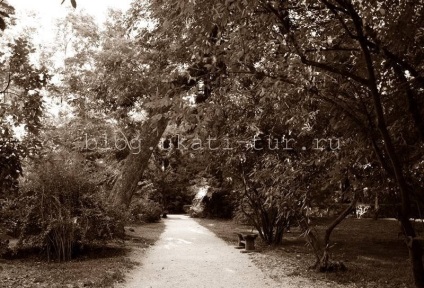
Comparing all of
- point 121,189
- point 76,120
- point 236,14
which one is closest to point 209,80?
point 236,14

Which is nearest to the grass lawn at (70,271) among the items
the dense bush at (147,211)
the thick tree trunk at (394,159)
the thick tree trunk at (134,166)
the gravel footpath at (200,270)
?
the gravel footpath at (200,270)

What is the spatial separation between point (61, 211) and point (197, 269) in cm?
349

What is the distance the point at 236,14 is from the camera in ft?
10.8

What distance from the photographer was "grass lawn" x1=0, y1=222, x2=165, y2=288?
254 inches

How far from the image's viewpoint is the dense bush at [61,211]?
28.5 ft

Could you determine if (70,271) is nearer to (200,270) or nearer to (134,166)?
(200,270)

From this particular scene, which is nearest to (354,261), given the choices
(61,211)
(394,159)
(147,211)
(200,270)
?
(200,270)

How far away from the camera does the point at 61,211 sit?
8.86 meters

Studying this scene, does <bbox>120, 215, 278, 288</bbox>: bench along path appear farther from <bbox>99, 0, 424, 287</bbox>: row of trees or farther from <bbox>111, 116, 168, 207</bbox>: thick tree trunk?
<bbox>99, 0, 424, 287</bbox>: row of trees

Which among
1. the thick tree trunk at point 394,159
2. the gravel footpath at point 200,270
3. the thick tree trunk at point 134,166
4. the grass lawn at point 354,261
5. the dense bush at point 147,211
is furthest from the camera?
the dense bush at point 147,211

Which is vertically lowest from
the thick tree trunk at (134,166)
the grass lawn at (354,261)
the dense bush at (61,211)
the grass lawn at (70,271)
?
the grass lawn at (70,271)

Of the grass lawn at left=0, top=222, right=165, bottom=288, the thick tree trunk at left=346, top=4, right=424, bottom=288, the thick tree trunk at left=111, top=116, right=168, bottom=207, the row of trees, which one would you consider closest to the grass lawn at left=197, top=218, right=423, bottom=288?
the grass lawn at left=0, top=222, right=165, bottom=288

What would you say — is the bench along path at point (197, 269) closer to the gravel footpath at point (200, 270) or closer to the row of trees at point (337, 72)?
the gravel footpath at point (200, 270)

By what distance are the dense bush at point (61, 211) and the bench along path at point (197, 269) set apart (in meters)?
1.57
